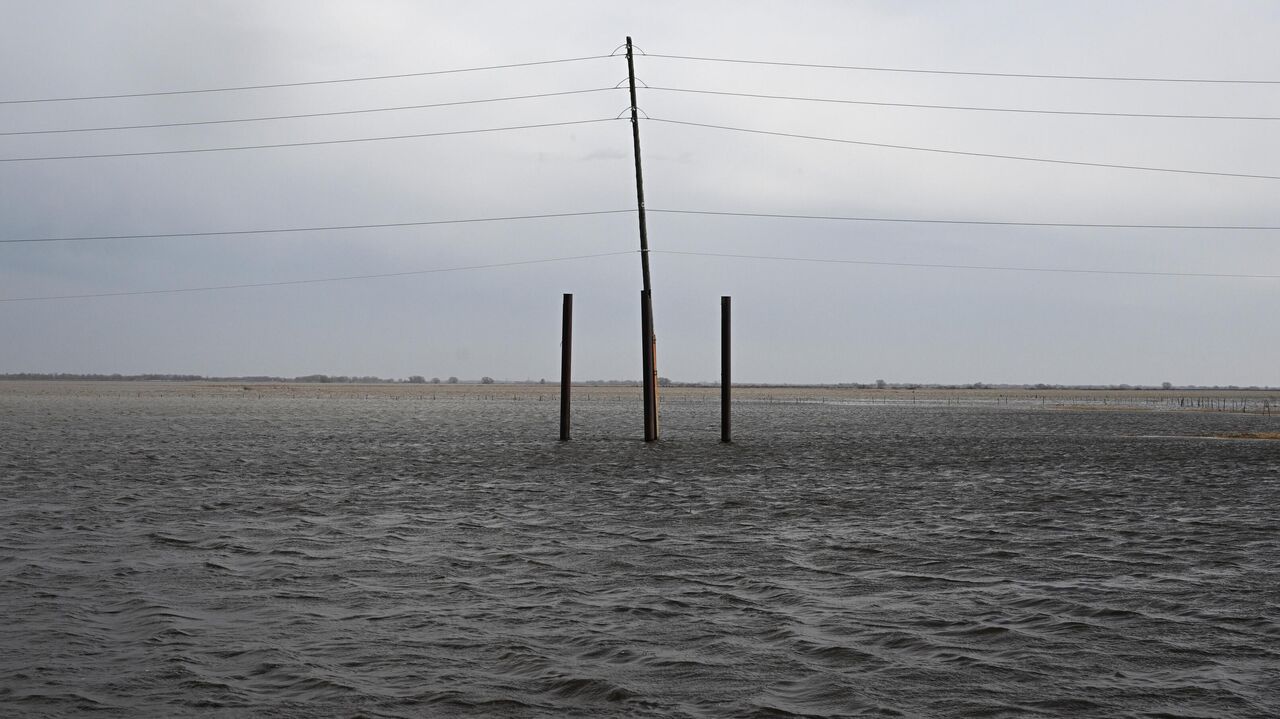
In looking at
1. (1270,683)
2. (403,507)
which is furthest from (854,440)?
(1270,683)

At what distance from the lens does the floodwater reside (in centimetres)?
831

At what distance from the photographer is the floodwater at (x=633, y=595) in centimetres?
831

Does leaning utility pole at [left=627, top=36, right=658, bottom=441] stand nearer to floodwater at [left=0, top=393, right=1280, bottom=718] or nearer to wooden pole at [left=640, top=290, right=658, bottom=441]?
wooden pole at [left=640, top=290, right=658, bottom=441]

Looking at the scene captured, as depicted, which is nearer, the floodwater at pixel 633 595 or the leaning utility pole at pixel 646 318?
the floodwater at pixel 633 595

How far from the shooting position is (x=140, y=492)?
23.5m

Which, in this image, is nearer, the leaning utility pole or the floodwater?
the floodwater

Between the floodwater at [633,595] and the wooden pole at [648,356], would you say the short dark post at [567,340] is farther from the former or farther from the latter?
the floodwater at [633,595]

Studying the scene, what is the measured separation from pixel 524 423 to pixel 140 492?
4297 centimetres

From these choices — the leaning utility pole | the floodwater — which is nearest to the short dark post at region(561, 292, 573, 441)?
the leaning utility pole

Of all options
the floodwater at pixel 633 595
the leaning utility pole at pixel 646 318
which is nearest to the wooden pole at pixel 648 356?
the leaning utility pole at pixel 646 318

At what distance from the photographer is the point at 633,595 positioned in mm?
12227

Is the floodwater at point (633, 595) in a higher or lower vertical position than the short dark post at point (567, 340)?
lower

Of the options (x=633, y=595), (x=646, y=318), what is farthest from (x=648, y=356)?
(x=633, y=595)

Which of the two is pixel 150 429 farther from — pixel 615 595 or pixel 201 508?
pixel 615 595
